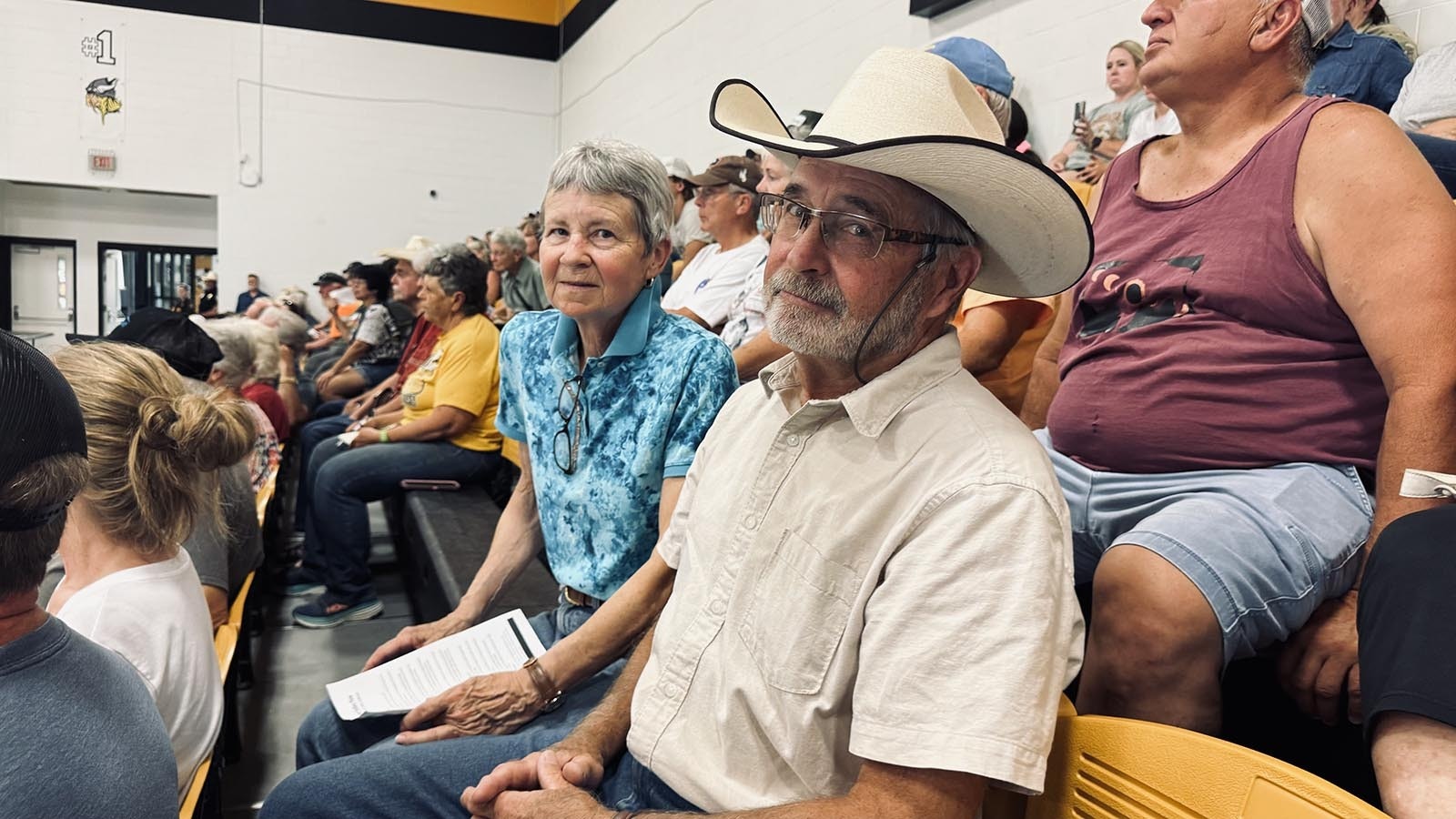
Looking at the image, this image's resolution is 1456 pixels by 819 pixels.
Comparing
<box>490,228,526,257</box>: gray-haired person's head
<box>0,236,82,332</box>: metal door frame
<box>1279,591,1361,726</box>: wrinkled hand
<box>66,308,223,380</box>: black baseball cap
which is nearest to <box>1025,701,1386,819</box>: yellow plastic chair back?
<box>1279,591,1361,726</box>: wrinkled hand

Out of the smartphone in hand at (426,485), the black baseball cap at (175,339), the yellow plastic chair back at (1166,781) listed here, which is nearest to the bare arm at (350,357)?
the smartphone in hand at (426,485)

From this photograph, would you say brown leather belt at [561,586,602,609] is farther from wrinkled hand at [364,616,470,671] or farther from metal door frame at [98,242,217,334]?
metal door frame at [98,242,217,334]

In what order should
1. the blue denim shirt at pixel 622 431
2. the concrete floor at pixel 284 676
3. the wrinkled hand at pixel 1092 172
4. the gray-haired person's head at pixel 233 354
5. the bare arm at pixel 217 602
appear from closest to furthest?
the blue denim shirt at pixel 622 431 < the bare arm at pixel 217 602 < the concrete floor at pixel 284 676 < the wrinkled hand at pixel 1092 172 < the gray-haired person's head at pixel 233 354

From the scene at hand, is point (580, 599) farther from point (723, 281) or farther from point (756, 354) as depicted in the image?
point (723, 281)

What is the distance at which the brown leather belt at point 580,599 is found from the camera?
187 cm

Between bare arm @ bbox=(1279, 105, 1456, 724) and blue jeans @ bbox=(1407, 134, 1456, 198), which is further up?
blue jeans @ bbox=(1407, 134, 1456, 198)

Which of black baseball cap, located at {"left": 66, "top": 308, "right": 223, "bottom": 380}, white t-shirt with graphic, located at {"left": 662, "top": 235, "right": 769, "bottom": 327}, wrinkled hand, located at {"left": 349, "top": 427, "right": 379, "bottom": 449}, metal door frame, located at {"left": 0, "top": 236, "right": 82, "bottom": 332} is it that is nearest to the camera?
black baseball cap, located at {"left": 66, "top": 308, "right": 223, "bottom": 380}

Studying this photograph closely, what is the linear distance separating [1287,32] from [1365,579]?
91 centimetres

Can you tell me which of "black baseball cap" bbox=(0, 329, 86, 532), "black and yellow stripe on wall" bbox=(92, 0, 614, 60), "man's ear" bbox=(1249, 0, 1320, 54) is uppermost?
"black and yellow stripe on wall" bbox=(92, 0, 614, 60)

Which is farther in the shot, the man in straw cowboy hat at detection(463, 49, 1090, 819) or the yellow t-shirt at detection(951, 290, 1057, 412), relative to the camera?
the yellow t-shirt at detection(951, 290, 1057, 412)

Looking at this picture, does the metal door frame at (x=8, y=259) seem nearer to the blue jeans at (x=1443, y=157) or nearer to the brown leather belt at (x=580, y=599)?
the brown leather belt at (x=580, y=599)

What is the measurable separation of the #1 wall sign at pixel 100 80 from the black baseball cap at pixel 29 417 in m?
11.1

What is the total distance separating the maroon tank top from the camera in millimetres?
1343

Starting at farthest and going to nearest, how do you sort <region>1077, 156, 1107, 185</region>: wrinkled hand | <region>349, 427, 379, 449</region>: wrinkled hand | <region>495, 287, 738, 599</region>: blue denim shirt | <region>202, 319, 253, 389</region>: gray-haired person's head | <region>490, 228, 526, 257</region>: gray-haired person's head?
<region>490, 228, 526, 257</region>: gray-haired person's head
<region>349, 427, 379, 449</region>: wrinkled hand
<region>202, 319, 253, 389</region>: gray-haired person's head
<region>1077, 156, 1107, 185</region>: wrinkled hand
<region>495, 287, 738, 599</region>: blue denim shirt
